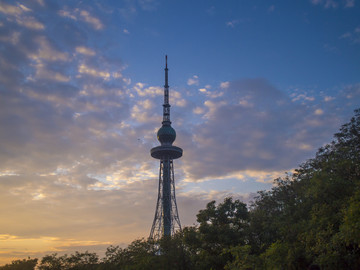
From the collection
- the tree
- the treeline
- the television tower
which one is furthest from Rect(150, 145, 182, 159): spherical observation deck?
the tree

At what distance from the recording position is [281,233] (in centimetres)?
2594

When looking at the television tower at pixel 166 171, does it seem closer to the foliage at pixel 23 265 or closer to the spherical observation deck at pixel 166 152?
the spherical observation deck at pixel 166 152

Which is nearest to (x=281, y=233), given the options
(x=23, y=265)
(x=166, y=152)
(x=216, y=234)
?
(x=216, y=234)

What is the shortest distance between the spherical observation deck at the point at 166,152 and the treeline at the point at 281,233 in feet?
175

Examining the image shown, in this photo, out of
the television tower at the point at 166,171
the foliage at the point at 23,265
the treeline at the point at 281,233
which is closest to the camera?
the treeline at the point at 281,233

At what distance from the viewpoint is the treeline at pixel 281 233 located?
1998cm

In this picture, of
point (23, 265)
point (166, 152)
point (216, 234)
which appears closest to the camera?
point (216, 234)

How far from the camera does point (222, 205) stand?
30.8m

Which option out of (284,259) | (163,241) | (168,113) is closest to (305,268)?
(284,259)

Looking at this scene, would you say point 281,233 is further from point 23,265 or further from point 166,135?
point 166,135

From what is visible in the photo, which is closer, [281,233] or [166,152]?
[281,233]

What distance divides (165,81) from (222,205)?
7136 centimetres

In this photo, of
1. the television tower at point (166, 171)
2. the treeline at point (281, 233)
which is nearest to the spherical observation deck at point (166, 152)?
the television tower at point (166, 171)

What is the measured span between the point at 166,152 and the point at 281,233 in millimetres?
65647
